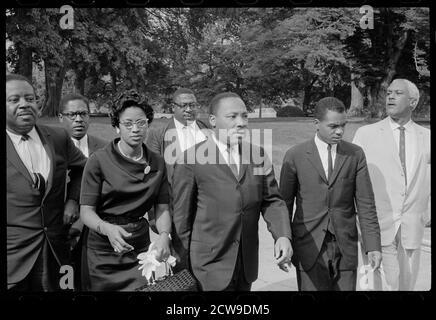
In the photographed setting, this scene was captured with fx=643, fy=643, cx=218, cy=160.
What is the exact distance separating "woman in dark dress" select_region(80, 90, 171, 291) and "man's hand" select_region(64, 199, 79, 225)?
120mm

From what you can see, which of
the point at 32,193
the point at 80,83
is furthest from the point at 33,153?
the point at 80,83

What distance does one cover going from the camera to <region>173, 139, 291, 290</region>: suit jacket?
346 cm

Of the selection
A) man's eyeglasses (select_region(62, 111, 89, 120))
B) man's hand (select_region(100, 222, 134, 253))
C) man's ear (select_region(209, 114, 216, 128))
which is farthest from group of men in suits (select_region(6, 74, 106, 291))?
man's ear (select_region(209, 114, 216, 128))

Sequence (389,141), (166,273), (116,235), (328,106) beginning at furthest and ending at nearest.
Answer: (389,141) < (328,106) < (166,273) < (116,235)

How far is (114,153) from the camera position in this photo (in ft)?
11.0

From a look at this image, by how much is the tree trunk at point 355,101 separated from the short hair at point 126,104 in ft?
3.79

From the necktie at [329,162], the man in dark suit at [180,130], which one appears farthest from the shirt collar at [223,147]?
the necktie at [329,162]

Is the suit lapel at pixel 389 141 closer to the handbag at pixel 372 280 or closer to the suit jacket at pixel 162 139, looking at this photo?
the handbag at pixel 372 280

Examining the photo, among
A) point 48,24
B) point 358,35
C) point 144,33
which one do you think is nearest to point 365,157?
point 358,35

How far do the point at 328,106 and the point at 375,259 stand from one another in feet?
3.00

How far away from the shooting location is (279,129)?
11.9 ft

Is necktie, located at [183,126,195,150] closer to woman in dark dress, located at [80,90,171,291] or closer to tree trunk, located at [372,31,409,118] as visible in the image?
woman in dark dress, located at [80,90,171,291]

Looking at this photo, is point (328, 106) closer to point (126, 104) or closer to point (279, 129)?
point (279, 129)
